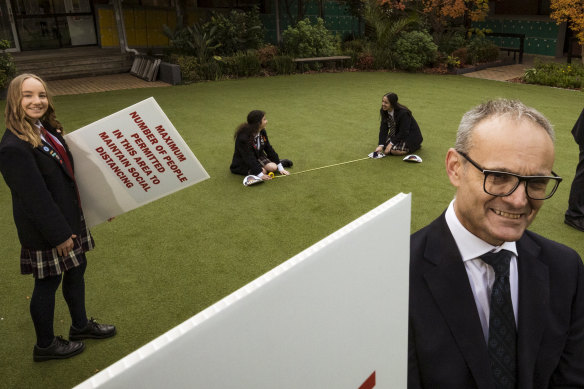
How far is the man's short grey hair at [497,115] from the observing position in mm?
1488

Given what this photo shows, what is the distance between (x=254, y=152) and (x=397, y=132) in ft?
7.65

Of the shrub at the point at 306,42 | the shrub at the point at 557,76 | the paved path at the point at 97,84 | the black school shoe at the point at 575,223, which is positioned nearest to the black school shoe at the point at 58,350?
the black school shoe at the point at 575,223

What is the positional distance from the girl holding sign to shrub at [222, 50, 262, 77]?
12014mm

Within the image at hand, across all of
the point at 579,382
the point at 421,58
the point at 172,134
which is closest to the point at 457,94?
the point at 421,58

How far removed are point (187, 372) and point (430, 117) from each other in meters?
9.76

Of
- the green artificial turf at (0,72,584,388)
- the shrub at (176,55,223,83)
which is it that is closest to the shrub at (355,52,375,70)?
the shrub at (176,55,223,83)

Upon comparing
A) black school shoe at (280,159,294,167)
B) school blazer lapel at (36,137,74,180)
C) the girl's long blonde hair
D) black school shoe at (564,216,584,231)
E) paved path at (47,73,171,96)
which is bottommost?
black school shoe at (564,216,584,231)

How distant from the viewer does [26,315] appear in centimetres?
382

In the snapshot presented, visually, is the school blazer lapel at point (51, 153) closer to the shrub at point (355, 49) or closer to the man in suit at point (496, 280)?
the man in suit at point (496, 280)

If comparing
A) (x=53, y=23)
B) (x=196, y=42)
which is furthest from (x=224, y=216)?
(x=53, y=23)

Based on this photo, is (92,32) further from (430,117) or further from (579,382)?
(579,382)

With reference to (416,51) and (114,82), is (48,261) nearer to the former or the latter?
(114,82)

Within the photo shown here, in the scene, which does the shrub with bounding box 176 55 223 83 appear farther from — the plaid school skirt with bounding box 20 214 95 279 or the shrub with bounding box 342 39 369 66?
the plaid school skirt with bounding box 20 214 95 279

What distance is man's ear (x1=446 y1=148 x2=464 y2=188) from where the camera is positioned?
5.32 ft
